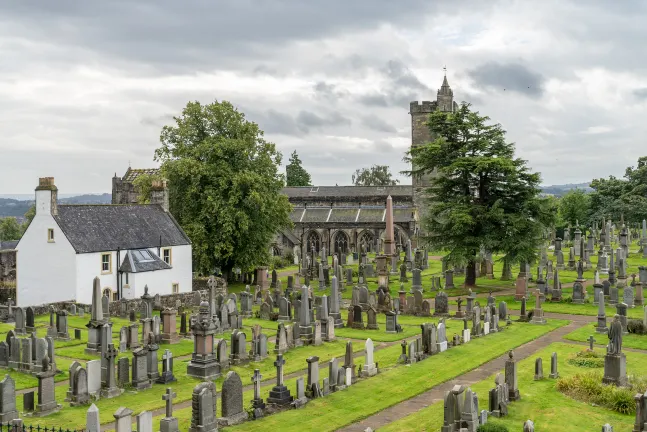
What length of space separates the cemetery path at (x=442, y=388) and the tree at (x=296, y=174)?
219ft

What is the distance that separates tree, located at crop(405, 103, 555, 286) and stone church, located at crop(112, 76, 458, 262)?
84.4ft

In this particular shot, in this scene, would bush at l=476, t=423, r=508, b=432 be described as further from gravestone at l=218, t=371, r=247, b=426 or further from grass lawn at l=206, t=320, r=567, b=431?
gravestone at l=218, t=371, r=247, b=426

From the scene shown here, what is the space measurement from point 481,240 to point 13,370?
25.5m

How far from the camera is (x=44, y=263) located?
114 ft

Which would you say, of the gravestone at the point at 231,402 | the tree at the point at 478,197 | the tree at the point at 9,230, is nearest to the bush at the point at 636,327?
the tree at the point at 478,197

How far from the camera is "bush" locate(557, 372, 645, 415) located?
16.7 m

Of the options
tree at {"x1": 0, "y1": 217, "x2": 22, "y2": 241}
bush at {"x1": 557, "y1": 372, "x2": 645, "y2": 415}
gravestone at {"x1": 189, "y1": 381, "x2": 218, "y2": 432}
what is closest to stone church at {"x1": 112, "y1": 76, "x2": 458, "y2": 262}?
tree at {"x1": 0, "y1": 217, "x2": 22, "y2": 241}

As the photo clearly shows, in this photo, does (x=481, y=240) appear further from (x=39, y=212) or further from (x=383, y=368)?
(x=39, y=212)

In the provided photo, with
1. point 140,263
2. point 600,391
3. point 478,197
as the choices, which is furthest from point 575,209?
point 600,391

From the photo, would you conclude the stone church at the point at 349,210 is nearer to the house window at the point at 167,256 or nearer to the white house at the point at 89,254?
the house window at the point at 167,256

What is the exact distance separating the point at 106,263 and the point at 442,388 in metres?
22.8

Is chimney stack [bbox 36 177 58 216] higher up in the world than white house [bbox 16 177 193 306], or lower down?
higher up

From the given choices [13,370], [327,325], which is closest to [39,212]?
[13,370]

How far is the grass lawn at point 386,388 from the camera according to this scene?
15.9 meters
